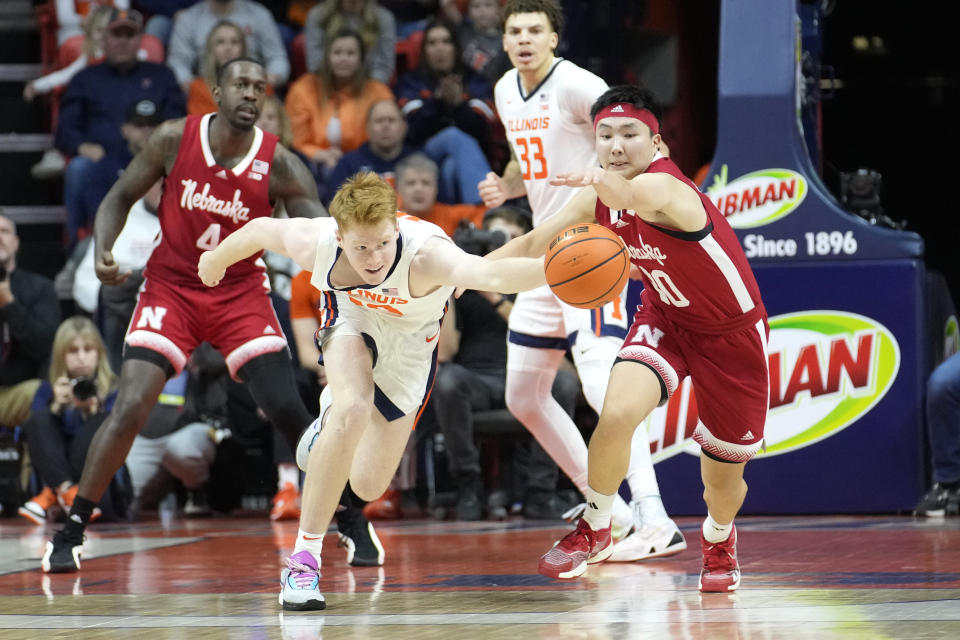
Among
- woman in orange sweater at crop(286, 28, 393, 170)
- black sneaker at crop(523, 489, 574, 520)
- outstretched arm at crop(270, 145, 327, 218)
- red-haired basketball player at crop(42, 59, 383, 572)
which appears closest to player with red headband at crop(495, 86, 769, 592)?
outstretched arm at crop(270, 145, 327, 218)

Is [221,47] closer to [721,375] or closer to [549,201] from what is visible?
[549,201]

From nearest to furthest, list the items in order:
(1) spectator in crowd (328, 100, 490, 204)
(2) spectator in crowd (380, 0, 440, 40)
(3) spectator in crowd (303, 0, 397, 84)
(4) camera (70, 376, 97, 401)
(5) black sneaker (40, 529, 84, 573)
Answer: (5) black sneaker (40, 529, 84, 573)
(4) camera (70, 376, 97, 401)
(1) spectator in crowd (328, 100, 490, 204)
(3) spectator in crowd (303, 0, 397, 84)
(2) spectator in crowd (380, 0, 440, 40)

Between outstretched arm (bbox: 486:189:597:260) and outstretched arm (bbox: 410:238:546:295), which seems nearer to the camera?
outstretched arm (bbox: 410:238:546:295)

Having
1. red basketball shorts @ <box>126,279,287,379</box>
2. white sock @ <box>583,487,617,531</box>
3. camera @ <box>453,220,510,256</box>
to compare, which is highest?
camera @ <box>453,220,510,256</box>

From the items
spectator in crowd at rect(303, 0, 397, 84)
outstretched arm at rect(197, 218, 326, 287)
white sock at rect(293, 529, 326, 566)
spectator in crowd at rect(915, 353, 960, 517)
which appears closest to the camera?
white sock at rect(293, 529, 326, 566)

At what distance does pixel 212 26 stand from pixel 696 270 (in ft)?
22.5

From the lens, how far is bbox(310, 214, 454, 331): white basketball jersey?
4695 millimetres

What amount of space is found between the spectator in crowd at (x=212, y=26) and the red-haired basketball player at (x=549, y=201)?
4752 millimetres

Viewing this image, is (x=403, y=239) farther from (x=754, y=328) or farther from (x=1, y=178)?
(x=1, y=178)

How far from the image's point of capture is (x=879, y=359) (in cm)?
731

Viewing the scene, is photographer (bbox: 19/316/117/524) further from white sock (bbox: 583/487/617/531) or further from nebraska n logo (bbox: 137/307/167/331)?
white sock (bbox: 583/487/617/531)

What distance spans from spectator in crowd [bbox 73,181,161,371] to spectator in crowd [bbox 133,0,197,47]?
97.0 inches

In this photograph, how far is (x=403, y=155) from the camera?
9.50 meters

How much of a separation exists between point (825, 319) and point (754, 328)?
2.62m
